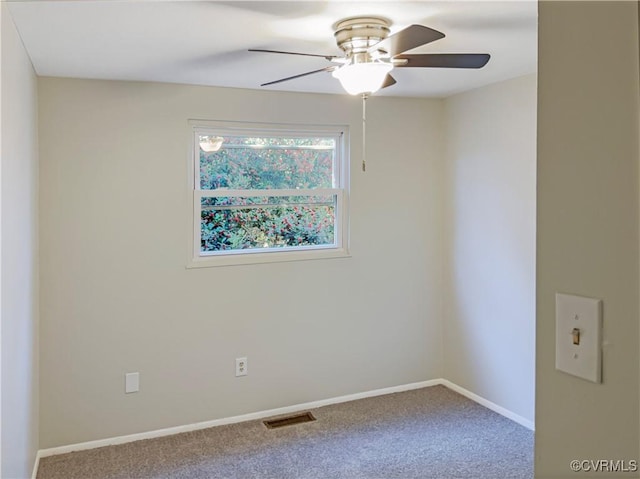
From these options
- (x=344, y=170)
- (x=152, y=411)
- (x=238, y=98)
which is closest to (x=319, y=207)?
(x=344, y=170)

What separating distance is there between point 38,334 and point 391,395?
246cm

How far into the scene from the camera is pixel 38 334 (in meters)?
3.08

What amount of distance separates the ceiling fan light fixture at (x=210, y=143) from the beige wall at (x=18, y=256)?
1007 millimetres

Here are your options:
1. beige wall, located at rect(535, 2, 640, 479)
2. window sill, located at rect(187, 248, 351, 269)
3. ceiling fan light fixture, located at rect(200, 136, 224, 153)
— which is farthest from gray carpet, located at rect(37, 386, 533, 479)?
beige wall, located at rect(535, 2, 640, 479)

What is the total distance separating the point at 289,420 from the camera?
11.9 feet

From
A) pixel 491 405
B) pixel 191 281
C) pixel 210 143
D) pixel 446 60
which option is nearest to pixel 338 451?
pixel 491 405

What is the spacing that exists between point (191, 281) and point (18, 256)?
4.28 ft

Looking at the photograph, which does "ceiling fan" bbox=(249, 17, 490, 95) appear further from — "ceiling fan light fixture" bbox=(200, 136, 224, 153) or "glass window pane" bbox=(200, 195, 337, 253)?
"glass window pane" bbox=(200, 195, 337, 253)

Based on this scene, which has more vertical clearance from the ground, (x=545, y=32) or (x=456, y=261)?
(x=545, y=32)

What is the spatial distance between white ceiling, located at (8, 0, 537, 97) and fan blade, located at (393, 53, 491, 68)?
13 cm

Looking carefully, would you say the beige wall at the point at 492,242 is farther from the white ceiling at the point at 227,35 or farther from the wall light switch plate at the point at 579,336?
the wall light switch plate at the point at 579,336

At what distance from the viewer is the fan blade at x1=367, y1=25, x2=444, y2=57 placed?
73.7 inches

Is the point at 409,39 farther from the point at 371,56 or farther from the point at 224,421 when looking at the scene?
the point at 224,421

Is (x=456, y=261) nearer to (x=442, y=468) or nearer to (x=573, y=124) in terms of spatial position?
(x=442, y=468)
